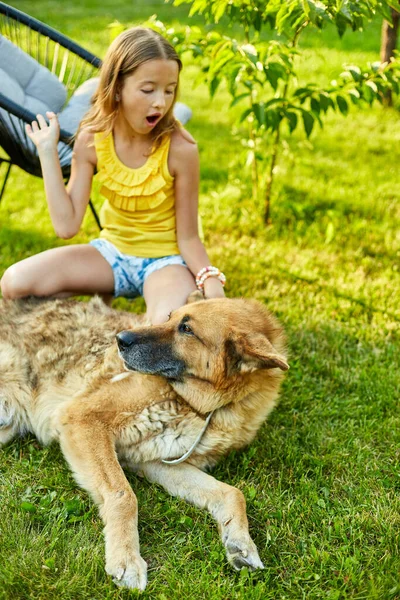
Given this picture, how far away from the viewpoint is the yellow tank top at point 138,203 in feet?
12.4

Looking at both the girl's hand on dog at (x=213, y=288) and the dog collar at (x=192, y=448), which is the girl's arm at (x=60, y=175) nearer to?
the girl's hand on dog at (x=213, y=288)

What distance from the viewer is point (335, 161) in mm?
7070

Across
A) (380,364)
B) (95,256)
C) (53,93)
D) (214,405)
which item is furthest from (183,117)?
(214,405)

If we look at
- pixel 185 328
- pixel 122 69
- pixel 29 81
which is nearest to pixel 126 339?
pixel 185 328

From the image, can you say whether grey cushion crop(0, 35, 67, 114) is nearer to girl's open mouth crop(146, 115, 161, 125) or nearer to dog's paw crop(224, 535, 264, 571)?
girl's open mouth crop(146, 115, 161, 125)

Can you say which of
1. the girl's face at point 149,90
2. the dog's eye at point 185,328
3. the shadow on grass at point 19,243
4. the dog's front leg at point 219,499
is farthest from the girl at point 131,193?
the shadow on grass at point 19,243

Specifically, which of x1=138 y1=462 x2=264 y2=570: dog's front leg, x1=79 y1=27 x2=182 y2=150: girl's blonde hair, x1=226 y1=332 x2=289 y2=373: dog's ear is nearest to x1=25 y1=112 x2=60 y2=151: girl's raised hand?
x1=79 y1=27 x2=182 y2=150: girl's blonde hair

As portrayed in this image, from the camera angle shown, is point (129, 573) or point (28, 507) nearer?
point (129, 573)

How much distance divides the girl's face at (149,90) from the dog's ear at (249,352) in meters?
1.48

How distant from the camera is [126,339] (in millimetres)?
2814

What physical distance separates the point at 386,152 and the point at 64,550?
626 cm

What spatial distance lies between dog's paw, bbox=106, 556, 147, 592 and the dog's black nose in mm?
916

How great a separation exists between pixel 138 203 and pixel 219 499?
1967 mm

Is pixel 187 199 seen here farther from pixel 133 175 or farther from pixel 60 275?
pixel 60 275
